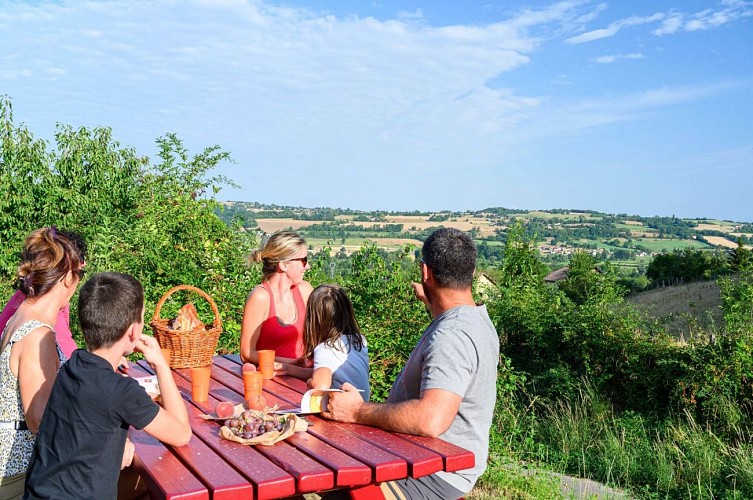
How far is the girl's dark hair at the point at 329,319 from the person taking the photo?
3180 mm

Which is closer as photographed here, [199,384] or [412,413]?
[412,413]

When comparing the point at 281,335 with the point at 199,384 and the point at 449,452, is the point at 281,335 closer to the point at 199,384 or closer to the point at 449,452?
the point at 199,384

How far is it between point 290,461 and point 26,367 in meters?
0.95

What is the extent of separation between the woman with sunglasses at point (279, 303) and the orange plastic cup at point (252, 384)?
1101 millimetres

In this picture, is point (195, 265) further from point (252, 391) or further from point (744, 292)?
point (744, 292)

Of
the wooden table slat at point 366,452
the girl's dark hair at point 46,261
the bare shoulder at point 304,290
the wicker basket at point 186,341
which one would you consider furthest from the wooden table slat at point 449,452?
the bare shoulder at point 304,290

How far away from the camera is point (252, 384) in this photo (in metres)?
2.73

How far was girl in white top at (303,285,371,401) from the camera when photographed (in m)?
3.15

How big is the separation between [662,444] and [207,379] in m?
4.30

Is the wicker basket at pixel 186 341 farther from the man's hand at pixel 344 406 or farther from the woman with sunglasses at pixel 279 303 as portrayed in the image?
the man's hand at pixel 344 406

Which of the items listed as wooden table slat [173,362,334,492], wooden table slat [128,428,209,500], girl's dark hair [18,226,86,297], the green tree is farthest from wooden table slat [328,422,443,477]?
the green tree

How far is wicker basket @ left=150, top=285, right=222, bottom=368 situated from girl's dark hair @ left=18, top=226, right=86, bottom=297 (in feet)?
2.71

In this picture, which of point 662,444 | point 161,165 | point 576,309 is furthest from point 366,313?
point 161,165

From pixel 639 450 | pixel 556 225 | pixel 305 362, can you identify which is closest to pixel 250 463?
pixel 305 362
